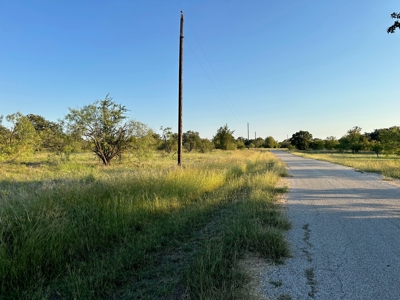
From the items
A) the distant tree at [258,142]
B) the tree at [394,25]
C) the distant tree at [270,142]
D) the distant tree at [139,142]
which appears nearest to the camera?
the tree at [394,25]

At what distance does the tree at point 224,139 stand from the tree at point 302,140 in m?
58.7

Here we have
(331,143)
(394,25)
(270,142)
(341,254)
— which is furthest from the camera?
(270,142)

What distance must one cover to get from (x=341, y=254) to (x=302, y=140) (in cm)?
11848

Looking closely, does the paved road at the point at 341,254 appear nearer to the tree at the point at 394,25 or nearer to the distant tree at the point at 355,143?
the tree at the point at 394,25

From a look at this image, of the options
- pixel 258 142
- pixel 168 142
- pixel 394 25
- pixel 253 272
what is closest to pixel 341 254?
pixel 253 272

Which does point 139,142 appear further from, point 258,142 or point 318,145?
point 258,142

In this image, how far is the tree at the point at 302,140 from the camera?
109m

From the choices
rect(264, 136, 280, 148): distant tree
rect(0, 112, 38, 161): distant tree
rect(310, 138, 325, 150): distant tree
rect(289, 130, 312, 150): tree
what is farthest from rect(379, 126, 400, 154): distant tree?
rect(264, 136, 280, 148): distant tree

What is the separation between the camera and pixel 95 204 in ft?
18.2

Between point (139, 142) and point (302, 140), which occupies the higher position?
point (302, 140)

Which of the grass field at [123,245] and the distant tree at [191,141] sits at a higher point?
the distant tree at [191,141]

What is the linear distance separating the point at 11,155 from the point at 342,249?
1863 cm

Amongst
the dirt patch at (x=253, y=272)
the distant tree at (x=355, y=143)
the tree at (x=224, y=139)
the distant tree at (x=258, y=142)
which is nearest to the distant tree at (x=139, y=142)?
the dirt patch at (x=253, y=272)

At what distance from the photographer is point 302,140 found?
112688mm
